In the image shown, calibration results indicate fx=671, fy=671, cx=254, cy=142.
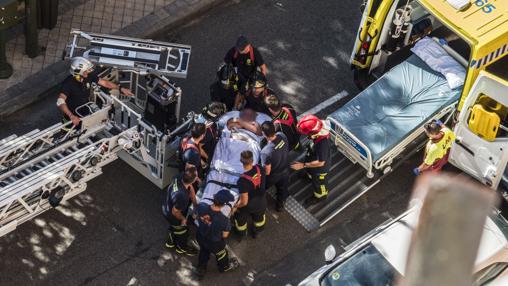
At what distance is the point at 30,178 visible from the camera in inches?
300

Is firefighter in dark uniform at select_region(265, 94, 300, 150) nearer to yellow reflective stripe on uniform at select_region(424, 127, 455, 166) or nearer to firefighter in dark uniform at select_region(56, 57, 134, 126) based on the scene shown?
yellow reflective stripe on uniform at select_region(424, 127, 455, 166)

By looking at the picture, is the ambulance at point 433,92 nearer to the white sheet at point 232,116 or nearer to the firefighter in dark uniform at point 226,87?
the white sheet at point 232,116

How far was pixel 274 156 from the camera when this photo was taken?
8156 mm

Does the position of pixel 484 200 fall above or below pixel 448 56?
above

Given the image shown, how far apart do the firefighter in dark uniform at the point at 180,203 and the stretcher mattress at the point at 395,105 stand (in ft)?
8.12

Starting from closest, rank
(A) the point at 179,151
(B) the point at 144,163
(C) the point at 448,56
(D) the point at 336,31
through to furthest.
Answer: (A) the point at 179,151
(B) the point at 144,163
(C) the point at 448,56
(D) the point at 336,31

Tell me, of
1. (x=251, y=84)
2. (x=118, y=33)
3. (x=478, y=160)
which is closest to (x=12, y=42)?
(x=118, y=33)

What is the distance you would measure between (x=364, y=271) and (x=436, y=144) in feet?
6.83

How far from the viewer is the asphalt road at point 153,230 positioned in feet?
26.7

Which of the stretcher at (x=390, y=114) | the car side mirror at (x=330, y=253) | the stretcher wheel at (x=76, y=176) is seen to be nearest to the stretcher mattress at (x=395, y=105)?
the stretcher at (x=390, y=114)

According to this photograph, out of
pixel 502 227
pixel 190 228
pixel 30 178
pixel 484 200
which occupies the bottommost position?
pixel 190 228

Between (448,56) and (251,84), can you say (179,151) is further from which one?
(448,56)

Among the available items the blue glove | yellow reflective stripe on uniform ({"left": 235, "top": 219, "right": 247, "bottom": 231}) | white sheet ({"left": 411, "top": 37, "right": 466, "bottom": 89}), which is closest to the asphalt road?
yellow reflective stripe on uniform ({"left": 235, "top": 219, "right": 247, "bottom": 231})

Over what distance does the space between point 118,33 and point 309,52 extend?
3.15 m
